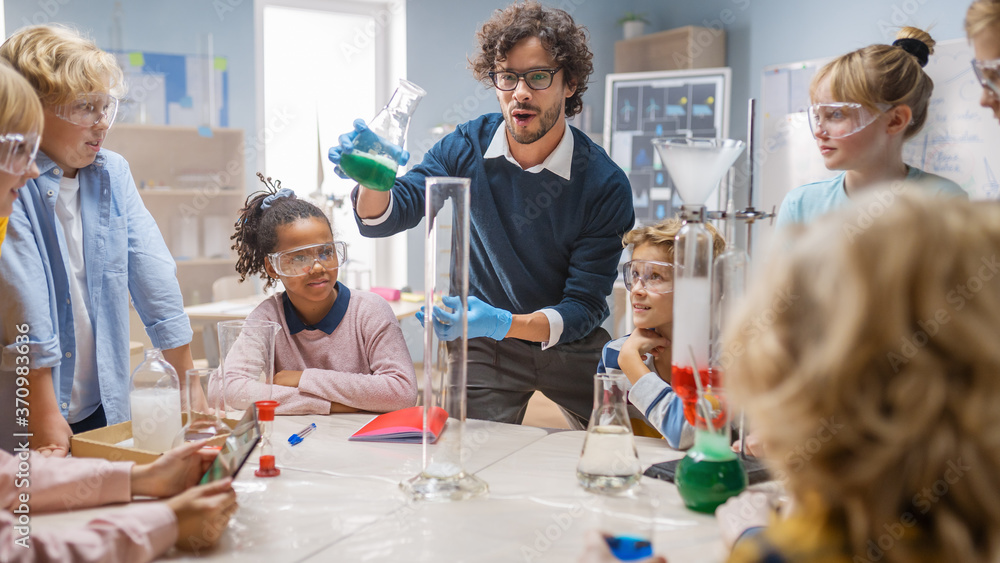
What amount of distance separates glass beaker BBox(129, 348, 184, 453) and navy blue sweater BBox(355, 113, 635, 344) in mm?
847

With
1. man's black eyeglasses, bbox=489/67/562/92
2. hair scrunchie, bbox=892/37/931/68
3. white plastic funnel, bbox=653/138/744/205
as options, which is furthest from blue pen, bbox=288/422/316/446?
hair scrunchie, bbox=892/37/931/68

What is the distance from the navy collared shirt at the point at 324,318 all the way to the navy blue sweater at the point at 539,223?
23 cm

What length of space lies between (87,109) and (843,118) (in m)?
1.71

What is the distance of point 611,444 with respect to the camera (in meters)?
1.20

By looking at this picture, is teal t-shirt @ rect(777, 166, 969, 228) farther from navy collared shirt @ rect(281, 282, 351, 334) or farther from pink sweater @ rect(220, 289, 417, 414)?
navy collared shirt @ rect(281, 282, 351, 334)

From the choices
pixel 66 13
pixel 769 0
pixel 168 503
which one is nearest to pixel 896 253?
pixel 168 503

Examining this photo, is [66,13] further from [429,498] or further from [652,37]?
[429,498]

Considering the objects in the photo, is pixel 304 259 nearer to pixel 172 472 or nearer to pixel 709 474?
pixel 172 472

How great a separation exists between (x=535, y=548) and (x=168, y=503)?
1.62 feet

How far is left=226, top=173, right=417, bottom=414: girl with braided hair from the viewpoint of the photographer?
1784 millimetres

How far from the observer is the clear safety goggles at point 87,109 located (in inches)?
59.5

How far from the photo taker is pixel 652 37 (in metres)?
5.20

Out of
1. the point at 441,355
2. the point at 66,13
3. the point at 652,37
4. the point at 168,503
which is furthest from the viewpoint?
the point at 652,37

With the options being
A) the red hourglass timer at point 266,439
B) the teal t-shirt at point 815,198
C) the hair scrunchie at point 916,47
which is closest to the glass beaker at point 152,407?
the red hourglass timer at point 266,439
